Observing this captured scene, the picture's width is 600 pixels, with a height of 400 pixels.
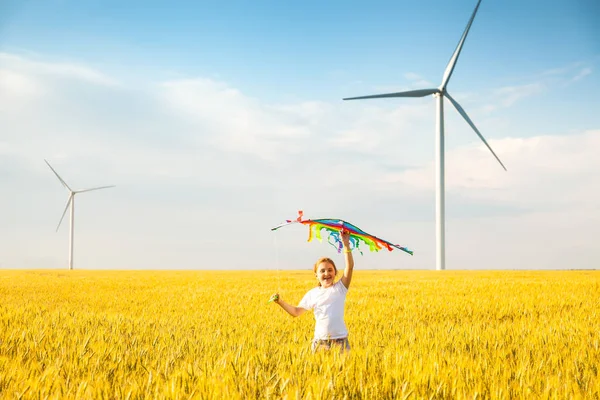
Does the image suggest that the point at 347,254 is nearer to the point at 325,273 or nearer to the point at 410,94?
the point at 325,273

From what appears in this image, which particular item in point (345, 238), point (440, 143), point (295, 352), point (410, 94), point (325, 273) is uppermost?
point (410, 94)

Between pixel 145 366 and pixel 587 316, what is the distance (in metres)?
11.4

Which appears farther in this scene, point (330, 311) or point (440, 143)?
point (440, 143)

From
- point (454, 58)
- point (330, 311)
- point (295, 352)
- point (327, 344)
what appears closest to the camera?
point (330, 311)

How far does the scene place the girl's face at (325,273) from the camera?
7.27 meters

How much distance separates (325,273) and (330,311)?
0.50 meters

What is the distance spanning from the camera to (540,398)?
515 cm

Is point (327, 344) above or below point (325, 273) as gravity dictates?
below

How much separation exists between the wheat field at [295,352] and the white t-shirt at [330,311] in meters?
0.31

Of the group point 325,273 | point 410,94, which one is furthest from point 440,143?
point 325,273

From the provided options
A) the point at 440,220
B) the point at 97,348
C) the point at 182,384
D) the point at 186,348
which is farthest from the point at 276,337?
the point at 440,220

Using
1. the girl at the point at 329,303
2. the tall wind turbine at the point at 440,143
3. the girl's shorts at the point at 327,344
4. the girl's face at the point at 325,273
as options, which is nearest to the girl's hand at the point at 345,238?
the girl at the point at 329,303

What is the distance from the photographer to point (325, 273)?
7270 mm

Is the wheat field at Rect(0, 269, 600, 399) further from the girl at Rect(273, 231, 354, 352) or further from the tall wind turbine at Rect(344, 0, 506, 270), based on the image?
the tall wind turbine at Rect(344, 0, 506, 270)
